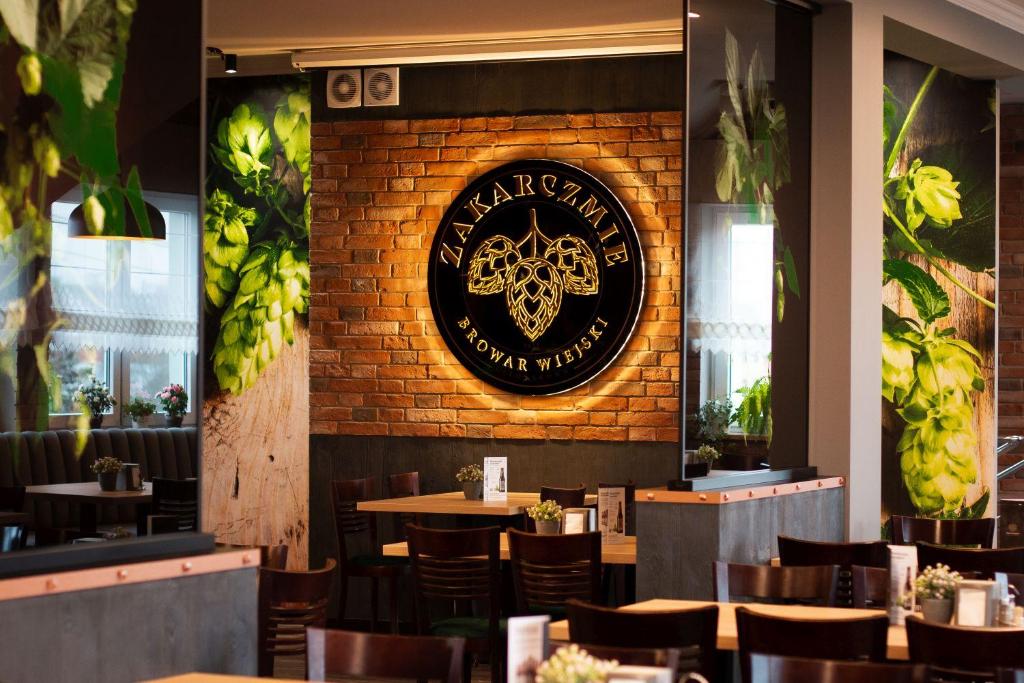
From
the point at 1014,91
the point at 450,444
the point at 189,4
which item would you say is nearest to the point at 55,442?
the point at 189,4

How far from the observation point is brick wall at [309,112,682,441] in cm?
836

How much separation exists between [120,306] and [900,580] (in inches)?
134

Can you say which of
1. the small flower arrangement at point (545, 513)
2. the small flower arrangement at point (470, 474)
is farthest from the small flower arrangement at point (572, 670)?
the small flower arrangement at point (470, 474)

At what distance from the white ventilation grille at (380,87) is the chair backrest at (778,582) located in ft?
16.0

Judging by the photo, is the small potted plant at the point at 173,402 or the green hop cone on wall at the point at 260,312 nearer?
the small potted plant at the point at 173,402

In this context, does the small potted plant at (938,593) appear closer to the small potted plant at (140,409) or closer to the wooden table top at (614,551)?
the wooden table top at (614,551)

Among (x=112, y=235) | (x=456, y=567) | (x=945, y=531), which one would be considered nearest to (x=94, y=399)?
(x=112, y=235)

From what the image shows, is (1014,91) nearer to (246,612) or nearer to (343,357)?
(343,357)

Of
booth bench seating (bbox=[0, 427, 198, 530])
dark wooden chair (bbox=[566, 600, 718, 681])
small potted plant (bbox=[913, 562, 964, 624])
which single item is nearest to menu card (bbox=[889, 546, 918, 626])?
small potted plant (bbox=[913, 562, 964, 624])

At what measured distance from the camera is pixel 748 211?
691cm

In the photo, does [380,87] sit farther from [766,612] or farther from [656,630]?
[656,630]

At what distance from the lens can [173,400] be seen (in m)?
5.03

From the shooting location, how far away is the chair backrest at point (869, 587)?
4914 mm

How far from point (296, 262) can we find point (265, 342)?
56 cm
